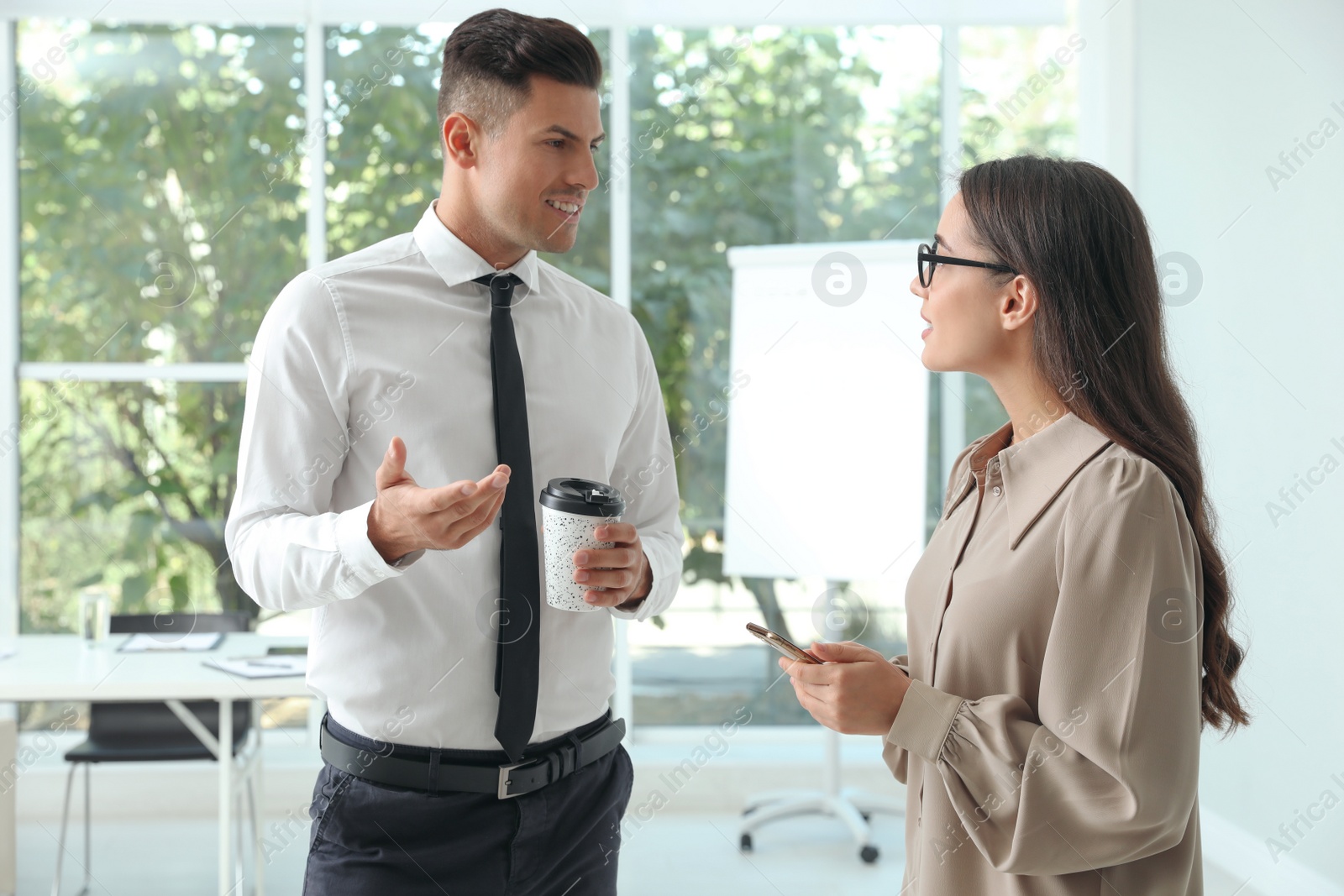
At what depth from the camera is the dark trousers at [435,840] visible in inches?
49.9

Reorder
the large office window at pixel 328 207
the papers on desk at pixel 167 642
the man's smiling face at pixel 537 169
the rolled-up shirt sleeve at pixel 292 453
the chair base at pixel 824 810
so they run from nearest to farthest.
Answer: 1. the rolled-up shirt sleeve at pixel 292 453
2. the man's smiling face at pixel 537 169
3. the papers on desk at pixel 167 642
4. the chair base at pixel 824 810
5. the large office window at pixel 328 207

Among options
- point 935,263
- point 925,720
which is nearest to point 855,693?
point 925,720

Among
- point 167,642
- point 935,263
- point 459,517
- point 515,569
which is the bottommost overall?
point 167,642

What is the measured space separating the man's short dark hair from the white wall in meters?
1.93

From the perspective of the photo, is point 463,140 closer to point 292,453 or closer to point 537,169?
point 537,169

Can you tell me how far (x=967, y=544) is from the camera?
1.28m

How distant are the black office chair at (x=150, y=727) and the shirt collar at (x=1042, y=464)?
2479 millimetres

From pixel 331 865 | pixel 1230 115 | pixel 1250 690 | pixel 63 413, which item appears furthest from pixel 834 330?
pixel 63 413

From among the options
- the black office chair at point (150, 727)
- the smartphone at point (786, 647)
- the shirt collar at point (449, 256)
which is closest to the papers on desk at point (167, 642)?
the black office chair at point (150, 727)

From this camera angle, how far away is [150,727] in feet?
10.4

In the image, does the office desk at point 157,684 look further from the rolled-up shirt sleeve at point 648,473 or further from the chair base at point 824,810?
the chair base at point 824,810

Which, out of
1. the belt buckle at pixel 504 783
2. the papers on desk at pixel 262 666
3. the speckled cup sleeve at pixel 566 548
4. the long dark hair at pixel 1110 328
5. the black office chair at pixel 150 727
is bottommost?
the black office chair at pixel 150 727

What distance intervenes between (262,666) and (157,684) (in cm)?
27

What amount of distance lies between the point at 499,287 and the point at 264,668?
1.78 m
